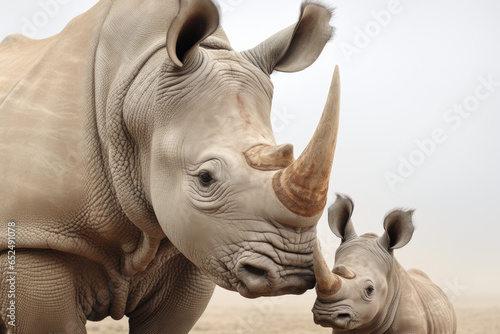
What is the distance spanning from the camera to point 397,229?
5293 millimetres

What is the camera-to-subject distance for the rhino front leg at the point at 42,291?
4297mm

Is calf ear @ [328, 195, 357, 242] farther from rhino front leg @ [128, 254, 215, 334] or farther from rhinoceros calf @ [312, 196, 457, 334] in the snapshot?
rhino front leg @ [128, 254, 215, 334]

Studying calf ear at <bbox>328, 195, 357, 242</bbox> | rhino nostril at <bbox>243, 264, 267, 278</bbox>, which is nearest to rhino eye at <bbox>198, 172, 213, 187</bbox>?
rhino nostril at <bbox>243, 264, 267, 278</bbox>

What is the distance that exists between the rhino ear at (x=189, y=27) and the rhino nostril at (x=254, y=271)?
1.13 m

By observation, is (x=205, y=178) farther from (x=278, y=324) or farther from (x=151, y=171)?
(x=278, y=324)

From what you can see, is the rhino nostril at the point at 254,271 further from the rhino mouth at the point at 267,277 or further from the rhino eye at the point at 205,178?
the rhino eye at the point at 205,178

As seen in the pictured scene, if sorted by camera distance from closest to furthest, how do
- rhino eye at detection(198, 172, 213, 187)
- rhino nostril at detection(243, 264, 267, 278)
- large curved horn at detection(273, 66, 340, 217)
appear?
large curved horn at detection(273, 66, 340, 217)
rhino nostril at detection(243, 264, 267, 278)
rhino eye at detection(198, 172, 213, 187)

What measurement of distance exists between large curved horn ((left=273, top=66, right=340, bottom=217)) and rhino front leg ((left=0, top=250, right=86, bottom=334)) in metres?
1.65

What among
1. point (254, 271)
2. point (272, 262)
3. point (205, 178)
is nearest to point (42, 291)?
point (205, 178)

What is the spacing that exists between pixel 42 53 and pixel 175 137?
150cm

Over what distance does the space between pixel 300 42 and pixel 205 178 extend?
1317mm

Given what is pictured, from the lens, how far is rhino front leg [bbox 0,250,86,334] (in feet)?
14.1

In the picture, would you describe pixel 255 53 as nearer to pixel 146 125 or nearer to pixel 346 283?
pixel 146 125

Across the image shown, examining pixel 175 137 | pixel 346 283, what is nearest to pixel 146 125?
pixel 175 137
